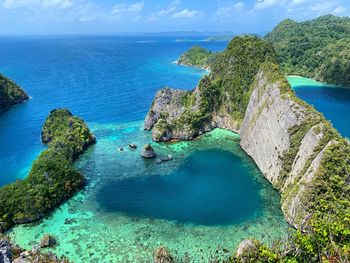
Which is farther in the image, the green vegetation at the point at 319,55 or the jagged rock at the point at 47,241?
the green vegetation at the point at 319,55

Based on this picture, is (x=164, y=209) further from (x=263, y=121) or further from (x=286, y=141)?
(x=263, y=121)

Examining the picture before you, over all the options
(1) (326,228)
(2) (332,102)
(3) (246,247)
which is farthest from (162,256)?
(2) (332,102)

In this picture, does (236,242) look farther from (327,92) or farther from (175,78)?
(175,78)

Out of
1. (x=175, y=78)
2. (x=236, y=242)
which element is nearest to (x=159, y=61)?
(x=175, y=78)

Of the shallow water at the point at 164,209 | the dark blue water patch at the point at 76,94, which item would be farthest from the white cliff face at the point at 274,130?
the dark blue water patch at the point at 76,94

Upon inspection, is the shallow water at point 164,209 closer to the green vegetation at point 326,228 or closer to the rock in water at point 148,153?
the rock in water at point 148,153

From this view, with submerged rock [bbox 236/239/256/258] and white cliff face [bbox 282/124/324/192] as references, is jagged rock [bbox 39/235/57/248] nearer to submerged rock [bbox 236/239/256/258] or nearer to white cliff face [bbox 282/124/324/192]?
submerged rock [bbox 236/239/256/258]
